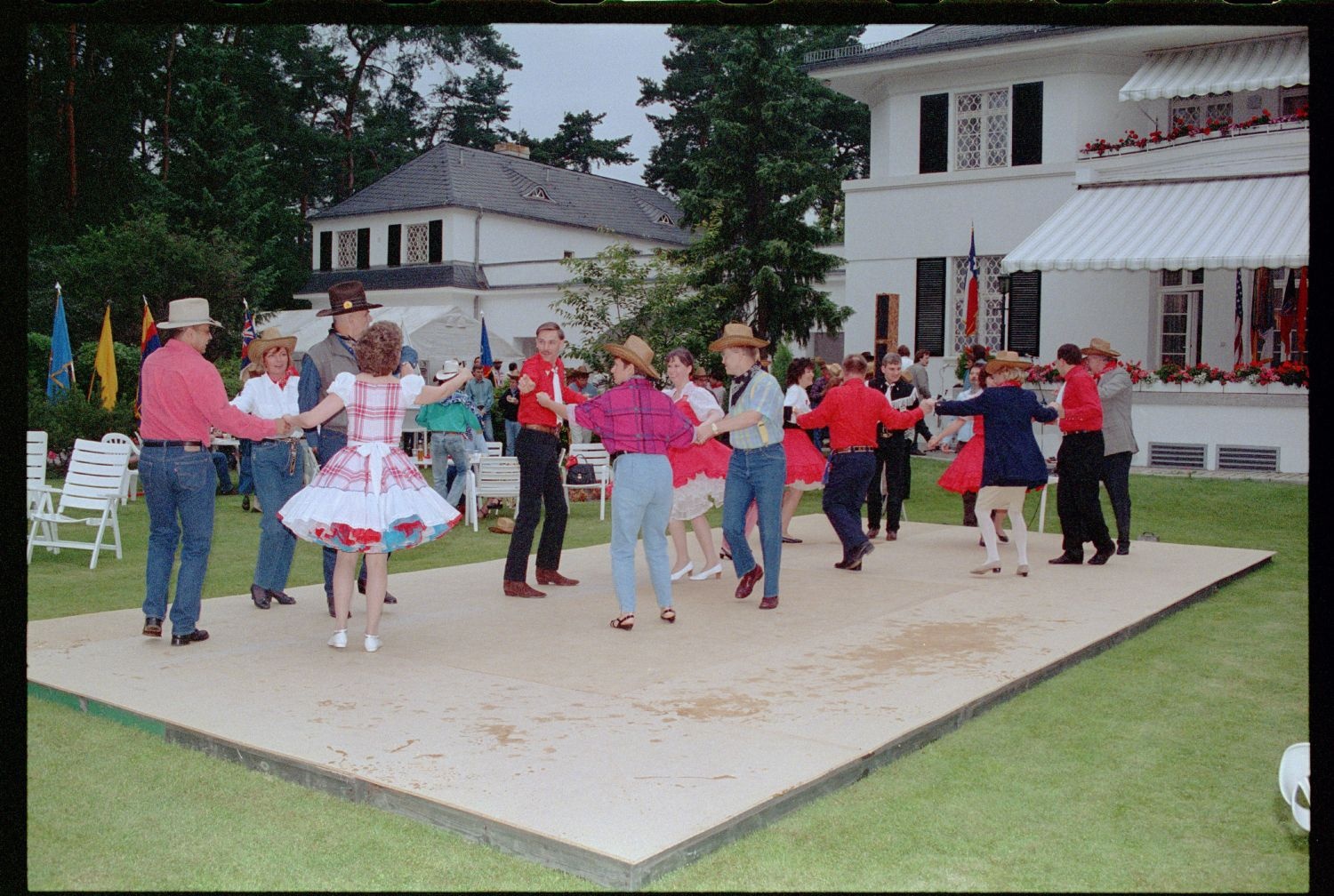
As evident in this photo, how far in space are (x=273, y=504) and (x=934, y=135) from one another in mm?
18938

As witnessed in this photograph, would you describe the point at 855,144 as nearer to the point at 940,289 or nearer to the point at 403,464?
the point at 940,289

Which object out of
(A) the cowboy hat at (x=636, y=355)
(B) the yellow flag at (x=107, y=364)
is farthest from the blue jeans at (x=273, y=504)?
(B) the yellow flag at (x=107, y=364)

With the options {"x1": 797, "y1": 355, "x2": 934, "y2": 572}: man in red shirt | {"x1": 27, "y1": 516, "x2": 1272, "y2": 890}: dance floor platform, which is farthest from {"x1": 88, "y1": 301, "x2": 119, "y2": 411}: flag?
{"x1": 797, "y1": 355, "x2": 934, "y2": 572}: man in red shirt

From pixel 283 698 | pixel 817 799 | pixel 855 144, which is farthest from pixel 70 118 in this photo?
pixel 817 799

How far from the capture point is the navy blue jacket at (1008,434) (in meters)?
9.90

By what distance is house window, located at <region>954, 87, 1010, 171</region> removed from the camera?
77.5 feet

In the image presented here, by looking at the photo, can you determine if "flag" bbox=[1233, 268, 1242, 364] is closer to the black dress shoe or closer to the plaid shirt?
the plaid shirt

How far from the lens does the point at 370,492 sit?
6.86 metres

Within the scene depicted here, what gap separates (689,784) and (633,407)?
3.30 metres

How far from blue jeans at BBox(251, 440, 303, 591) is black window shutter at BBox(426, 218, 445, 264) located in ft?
105

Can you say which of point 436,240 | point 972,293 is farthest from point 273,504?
point 436,240

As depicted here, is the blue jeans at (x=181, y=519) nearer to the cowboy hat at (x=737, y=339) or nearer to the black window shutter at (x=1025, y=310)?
the cowboy hat at (x=737, y=339)

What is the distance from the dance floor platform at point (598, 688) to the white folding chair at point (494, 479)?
3.85 meters

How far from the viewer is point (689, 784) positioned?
476 cm
